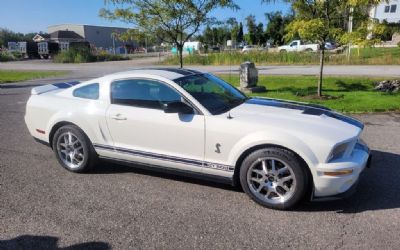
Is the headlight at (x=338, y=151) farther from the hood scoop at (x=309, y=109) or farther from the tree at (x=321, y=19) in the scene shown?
the tree at (x=321, y=19)

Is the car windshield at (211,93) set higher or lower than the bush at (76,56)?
lower

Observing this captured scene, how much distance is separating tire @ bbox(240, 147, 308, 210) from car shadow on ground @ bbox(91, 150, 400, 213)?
230mm

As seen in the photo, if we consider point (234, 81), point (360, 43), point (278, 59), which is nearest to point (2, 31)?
point (278, 59)

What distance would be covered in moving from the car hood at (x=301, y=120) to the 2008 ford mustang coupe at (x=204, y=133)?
12 mm

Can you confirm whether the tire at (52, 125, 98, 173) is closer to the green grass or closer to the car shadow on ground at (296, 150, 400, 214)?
the car shadow on ground at (296, 150, 400, 214)

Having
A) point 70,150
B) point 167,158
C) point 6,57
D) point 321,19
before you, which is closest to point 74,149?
point 70,150

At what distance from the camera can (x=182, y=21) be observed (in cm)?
1131

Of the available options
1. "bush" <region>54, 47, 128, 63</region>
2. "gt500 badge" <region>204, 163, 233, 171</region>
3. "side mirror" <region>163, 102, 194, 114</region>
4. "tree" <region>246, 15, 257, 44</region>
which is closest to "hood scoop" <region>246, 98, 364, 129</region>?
"side mirror" <region>163, 102, 194, 114</region>

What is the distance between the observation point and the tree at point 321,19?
34.7 feet

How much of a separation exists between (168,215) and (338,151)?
6.23 feet

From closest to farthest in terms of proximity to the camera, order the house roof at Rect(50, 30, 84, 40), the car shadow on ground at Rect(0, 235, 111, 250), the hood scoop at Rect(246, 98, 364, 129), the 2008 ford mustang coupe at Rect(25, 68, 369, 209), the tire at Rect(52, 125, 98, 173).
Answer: the car shadow on ground at Rect(0, 235, 111, 250), the 2008 ford mustang coupe at Rect(25, 68, 369, 209), the hood scoop at Rect(246, 98, 364, 129), the tire at Rect(52, 125, 98, 173), the house roof at Rect(50, 30, 84, 40)

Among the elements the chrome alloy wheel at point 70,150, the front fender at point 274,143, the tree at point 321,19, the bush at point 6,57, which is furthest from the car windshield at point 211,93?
the bush at point 6,57

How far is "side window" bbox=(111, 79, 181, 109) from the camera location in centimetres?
476

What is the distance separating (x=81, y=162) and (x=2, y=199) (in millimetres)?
1125
